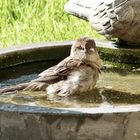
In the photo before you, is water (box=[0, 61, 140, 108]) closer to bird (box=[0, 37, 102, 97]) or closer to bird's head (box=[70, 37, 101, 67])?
bird (box=[0, 37, 102, 97])

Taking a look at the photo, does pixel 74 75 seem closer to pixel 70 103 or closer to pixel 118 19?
pixel 70 103

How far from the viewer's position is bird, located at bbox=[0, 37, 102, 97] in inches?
127

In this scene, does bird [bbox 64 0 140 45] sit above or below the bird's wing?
above

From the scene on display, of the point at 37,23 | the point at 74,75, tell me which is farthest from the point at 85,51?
the point at 37,23

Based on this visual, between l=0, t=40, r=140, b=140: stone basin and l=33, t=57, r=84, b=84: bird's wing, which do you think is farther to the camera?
l=33, t=57, r=84, b=84: bird's wing

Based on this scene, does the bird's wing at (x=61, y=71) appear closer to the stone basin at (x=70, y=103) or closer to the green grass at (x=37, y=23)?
the stone basin at (x=70, y=103)

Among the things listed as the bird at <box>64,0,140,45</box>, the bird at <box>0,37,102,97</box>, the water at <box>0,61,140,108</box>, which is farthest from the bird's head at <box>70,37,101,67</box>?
the bird at <box>64,0,140,45</box>

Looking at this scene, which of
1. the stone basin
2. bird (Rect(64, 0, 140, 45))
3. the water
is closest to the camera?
the stone basin

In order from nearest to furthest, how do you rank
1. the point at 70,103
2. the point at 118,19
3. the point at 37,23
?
the point at 70,103, the point at 118,19, the point at 37,23

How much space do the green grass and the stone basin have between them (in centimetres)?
141

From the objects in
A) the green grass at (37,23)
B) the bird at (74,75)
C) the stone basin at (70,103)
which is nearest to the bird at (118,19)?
the stone basin at (70,103)

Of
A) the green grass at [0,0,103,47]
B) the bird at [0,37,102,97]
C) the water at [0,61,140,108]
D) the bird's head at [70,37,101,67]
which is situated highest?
the bird's head at [70,37,101,67]

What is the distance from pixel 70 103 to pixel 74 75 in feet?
0.64

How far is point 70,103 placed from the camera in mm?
3113
